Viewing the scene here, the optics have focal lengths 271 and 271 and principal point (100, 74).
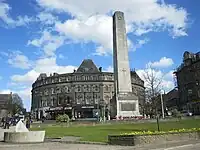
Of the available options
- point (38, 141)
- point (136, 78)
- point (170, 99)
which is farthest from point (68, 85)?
point (38, 141)

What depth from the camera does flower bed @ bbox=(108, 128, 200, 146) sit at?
1503cm

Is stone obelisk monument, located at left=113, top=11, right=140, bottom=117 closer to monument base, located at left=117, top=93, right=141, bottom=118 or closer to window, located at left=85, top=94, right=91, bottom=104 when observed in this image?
monument base, located at left=117, top=93, right=141, bottom=118

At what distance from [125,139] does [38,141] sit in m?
6.64

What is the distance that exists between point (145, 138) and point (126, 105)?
3572cm

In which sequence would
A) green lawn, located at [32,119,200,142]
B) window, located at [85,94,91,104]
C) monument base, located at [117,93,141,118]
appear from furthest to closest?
window, located at [85,94,91,104]
monument base, located at [117,93,141,118]
green lawn, located at [32,119,200,142]

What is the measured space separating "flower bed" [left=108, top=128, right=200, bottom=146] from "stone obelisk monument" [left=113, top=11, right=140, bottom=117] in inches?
1287

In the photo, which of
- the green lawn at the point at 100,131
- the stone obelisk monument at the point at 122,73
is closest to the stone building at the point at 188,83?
the stone obelisk monument at the point at 122,73

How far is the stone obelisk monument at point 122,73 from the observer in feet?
167

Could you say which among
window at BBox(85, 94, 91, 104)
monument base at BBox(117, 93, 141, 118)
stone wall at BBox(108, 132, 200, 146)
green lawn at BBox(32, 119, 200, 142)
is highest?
window at BBox(85, 94, 91, 104)

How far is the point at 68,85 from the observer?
110938 millimetres

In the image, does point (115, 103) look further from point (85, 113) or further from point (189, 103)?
point (85, 113)

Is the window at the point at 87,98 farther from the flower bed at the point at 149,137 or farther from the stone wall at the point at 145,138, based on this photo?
the stone wall at the point at 145,138

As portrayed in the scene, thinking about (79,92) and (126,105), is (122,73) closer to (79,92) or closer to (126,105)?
(126,105)

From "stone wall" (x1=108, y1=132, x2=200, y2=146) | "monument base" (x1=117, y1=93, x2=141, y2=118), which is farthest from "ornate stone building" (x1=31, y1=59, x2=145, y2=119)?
"stone wall" (x1=108, y1=132, x2=200, y2=146)
